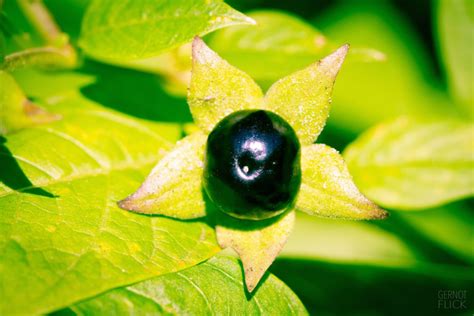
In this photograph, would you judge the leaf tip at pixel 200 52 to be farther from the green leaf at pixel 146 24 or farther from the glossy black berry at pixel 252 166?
the glossy black berry at pixel 252 166

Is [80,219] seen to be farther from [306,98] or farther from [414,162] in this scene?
[414,162]

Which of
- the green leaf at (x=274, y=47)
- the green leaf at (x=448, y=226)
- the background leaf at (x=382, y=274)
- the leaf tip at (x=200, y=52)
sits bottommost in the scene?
the green leaf at (x=448, y=226)

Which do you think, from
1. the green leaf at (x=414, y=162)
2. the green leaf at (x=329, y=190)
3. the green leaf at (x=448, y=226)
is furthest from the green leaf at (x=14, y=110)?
the green leaf at (x=448, y=226)

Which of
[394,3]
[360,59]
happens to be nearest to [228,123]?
[360,59]

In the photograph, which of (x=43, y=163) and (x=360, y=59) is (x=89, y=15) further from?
(x=360, y=59)

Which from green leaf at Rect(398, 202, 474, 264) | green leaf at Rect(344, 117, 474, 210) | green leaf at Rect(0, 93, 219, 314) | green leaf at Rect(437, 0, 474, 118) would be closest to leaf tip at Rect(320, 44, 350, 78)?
green leaf at Rect(0, 93, 219, 314)

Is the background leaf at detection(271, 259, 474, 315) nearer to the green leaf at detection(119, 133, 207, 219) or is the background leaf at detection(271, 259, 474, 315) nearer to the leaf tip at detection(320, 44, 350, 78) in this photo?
the green leaf at detection(119, 133, 207, 219)

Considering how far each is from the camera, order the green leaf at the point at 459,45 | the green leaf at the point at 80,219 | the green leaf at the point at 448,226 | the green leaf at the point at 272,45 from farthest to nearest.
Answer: the green leaf at the point at 448,226, the green leaf at the point at 459,45, the green leaf at the point at 272,45, the green leaf at the point at 80,219
